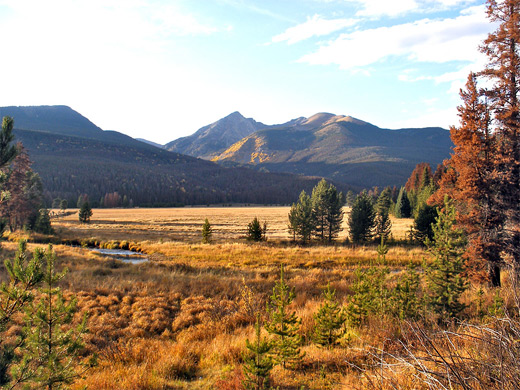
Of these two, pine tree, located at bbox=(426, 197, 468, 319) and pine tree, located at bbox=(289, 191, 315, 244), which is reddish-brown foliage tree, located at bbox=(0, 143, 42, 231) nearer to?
pine tree, located at bbox=(289, 191, 315, 244)

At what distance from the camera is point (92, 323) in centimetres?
929

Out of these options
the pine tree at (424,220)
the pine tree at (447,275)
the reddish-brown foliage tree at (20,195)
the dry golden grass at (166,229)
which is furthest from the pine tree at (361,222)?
the reddish-brown foliage tree at (20,195)

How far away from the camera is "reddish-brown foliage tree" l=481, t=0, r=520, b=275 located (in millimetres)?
11953

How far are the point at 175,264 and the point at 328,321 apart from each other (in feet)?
57.1

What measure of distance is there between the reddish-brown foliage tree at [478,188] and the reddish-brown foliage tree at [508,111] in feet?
1.04

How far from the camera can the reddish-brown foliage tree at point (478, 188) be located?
1214 cm

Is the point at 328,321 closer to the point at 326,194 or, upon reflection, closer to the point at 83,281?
the point at 83,281

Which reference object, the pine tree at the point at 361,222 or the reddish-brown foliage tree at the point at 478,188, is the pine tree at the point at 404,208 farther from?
the reddish-brown foliage tree at the point at 478,188

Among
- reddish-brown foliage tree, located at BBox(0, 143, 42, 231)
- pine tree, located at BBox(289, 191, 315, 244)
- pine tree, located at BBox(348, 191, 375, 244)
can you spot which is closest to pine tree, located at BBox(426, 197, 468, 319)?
pine tree, located at BBox(289, 191, 315, 244)

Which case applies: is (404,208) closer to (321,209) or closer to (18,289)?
(321,209)

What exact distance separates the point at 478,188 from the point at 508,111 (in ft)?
11.1

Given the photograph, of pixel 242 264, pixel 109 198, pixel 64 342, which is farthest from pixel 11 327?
pixel 109 198

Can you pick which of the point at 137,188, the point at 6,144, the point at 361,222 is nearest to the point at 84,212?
the point at 361,222

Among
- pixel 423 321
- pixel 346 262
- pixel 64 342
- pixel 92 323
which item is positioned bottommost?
pixel 346 262
